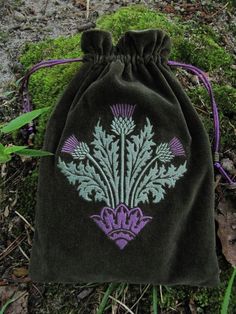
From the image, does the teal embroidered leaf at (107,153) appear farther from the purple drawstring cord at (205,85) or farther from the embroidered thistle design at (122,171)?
the purple drawstring cord at (205,85)

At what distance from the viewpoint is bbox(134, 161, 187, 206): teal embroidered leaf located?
64.4 inches

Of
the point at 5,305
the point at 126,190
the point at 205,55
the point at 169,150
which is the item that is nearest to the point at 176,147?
the point at 169,150

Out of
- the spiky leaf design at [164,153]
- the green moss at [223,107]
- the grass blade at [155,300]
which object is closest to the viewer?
the grass blade at [155,300]

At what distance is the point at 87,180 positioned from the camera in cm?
165

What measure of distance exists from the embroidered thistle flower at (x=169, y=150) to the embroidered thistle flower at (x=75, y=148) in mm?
266

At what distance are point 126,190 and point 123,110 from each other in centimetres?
29

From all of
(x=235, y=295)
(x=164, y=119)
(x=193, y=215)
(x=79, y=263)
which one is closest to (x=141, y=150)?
(x=164, y=119)

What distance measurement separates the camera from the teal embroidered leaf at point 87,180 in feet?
5.37

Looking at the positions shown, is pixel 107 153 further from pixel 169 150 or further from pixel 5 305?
pixel 5 305

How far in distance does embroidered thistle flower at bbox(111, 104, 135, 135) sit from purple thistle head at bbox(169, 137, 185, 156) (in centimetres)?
16

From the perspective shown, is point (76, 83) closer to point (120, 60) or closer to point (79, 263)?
point (120, 60)

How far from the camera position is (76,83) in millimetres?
1771

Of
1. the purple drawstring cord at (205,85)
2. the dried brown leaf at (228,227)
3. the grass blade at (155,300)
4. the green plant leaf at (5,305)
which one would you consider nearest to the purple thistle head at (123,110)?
the purple drawstring cord at (205,85)

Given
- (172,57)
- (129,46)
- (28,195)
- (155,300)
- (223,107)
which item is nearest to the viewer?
(155,300)
